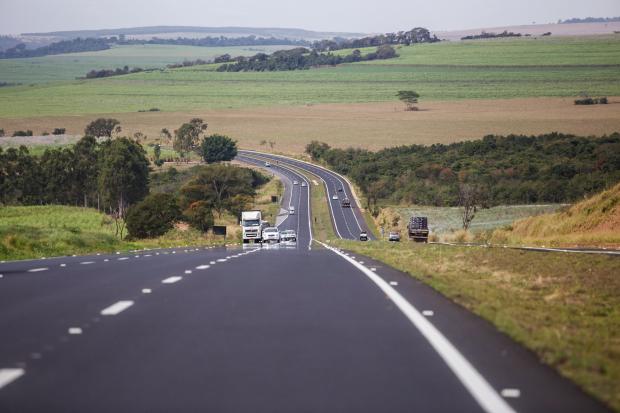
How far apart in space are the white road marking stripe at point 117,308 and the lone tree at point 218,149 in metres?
162

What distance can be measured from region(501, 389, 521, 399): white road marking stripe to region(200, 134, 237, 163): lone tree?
169m

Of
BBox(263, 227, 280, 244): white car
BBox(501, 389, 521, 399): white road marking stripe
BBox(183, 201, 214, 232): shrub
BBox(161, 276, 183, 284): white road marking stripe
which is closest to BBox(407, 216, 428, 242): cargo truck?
BBox(263, 227, 280, 244): white car

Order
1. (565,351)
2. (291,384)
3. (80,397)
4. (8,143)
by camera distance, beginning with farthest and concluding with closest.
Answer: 1. (8,143)
2. (565,351)
3. (291,384)
4. (80,397)

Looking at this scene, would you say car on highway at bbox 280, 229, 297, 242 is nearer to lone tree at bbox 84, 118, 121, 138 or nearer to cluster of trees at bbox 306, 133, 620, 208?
cluster of trees at bbox 306, 133, 620, 208

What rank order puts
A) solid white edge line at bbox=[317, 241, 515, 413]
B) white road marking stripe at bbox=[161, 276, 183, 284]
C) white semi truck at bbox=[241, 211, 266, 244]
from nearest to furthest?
solid white edge line at bbox=[317, 241, 515, 413] < white road marking stripe at bbox=[161, 276, 183, 284] < white semi truck at bbox=[241, 211, 266, 244]

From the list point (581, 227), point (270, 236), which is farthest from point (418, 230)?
point (581, 227)

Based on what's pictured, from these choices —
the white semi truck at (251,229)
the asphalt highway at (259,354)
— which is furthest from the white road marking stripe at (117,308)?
the white semi truck at (251,229)

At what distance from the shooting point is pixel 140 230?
257 feet

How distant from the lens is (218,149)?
176375 millimetres

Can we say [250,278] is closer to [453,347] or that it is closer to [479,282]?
[479,282]

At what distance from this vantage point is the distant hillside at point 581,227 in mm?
45219

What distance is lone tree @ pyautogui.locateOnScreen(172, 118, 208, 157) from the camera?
18462cm

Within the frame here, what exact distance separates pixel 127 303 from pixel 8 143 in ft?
531

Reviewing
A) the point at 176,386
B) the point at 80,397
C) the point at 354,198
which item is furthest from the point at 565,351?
the point at 354,198
